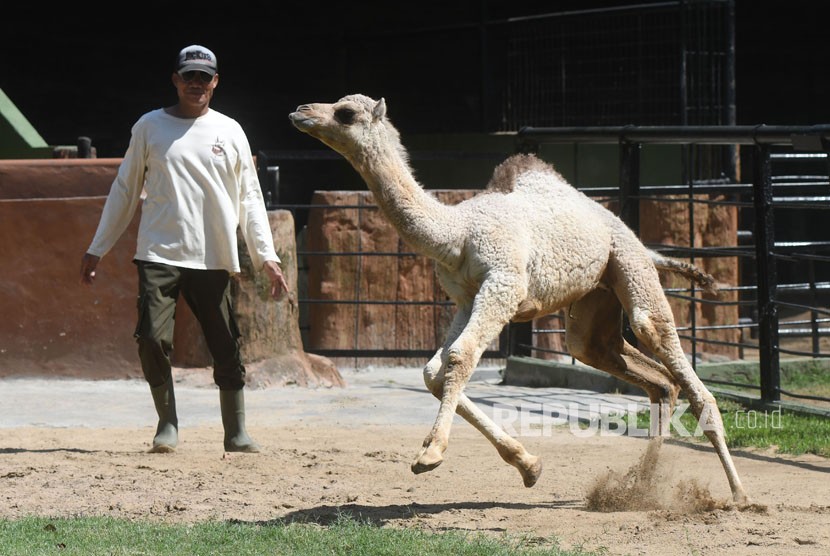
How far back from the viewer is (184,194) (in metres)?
6.97

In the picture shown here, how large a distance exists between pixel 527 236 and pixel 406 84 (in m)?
9.56

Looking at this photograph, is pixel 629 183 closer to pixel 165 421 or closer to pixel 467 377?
pixel 165 421

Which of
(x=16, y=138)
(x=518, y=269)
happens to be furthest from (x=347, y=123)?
(x=16, y=138)

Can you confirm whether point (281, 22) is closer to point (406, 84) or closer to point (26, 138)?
point (406, 84)

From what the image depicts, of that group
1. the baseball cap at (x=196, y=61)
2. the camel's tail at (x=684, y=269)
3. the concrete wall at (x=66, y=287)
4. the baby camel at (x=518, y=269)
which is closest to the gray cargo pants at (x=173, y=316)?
the baseball cap at (x=196, y=61)

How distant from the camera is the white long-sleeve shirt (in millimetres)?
6965

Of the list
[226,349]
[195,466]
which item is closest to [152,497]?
[195,466]

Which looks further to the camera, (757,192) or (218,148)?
(757,192)

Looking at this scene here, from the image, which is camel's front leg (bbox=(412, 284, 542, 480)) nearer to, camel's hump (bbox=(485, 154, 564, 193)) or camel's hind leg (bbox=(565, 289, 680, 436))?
camel's hump (bbox=(485, 154, 564, 193))

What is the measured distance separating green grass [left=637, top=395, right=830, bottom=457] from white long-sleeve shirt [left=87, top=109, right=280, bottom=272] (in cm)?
299

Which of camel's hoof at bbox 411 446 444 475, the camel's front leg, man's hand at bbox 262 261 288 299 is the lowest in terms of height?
camel's hoof at bbox 411 446 444 475

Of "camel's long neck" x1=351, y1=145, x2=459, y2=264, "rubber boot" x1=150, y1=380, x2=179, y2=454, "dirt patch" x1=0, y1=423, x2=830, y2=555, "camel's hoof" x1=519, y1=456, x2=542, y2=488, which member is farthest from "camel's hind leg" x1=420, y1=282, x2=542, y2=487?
"rubber boot" x1=150, y1=380, x2=179, y2=454

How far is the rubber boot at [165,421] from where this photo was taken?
7.18 metres

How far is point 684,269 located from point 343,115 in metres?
2.25
